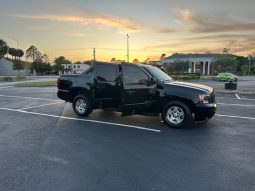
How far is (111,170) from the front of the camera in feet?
16.3

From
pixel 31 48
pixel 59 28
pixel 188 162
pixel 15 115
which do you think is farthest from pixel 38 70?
pixel 188 162

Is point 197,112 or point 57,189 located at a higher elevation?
point 197,112

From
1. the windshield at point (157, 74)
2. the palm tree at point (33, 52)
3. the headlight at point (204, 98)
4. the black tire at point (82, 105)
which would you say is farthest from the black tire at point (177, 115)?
the palm tree at point (33, 52)

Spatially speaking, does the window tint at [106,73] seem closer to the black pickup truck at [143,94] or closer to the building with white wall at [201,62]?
the black pickup truck at [143,94]

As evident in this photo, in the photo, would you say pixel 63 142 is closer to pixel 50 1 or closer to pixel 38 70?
pixel 50 1

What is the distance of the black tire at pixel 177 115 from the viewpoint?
8.21m

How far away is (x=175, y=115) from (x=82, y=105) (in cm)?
352

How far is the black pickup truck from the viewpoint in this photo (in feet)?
27.2

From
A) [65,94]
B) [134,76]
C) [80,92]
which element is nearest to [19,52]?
[65,94]

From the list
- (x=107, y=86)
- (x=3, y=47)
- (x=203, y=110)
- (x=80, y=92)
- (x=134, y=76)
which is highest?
(x=3, y=47)

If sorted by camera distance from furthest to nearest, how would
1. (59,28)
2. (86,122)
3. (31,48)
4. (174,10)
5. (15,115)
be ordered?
(31,48), (59,28), (174,10), (15,115), (86,122)

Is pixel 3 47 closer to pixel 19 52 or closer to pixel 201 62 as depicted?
pixel 19 52

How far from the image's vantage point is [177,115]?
8391 millimetres

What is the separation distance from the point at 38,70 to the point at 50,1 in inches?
3534
